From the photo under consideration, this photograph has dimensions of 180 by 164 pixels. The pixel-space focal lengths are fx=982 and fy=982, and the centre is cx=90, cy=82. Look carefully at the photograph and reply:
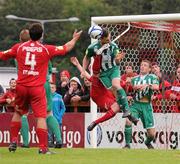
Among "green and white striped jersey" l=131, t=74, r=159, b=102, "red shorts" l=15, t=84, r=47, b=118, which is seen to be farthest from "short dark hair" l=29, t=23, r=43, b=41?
"green and white striped jersey" l=131, t=74, r=159, b=102

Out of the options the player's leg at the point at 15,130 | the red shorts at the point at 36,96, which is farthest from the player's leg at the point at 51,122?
the red shorts at the point at 36,96

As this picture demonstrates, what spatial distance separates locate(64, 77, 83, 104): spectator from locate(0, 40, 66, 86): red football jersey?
23.4 feet

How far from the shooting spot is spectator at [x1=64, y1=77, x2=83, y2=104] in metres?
24.1

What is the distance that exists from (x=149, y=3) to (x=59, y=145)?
87691 millimetres

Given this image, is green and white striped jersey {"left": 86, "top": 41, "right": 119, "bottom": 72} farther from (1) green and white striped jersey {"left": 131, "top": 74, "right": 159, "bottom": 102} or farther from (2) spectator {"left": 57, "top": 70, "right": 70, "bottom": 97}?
(2) spectator {"left": 57, "top": 70, "right": 70, "bottom": 97}

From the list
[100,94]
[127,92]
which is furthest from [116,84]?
[127,92]

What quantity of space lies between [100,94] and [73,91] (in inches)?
193

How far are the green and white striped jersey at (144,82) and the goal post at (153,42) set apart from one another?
1948 mm

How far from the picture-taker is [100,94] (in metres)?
19.5

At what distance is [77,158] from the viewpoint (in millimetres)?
16344

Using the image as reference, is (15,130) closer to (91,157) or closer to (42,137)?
(42,137)

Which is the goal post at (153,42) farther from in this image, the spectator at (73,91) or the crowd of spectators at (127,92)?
the spectator at (73,91)

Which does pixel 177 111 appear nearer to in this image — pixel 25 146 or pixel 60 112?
pixel 60 112

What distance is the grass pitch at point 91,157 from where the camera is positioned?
1563cm
